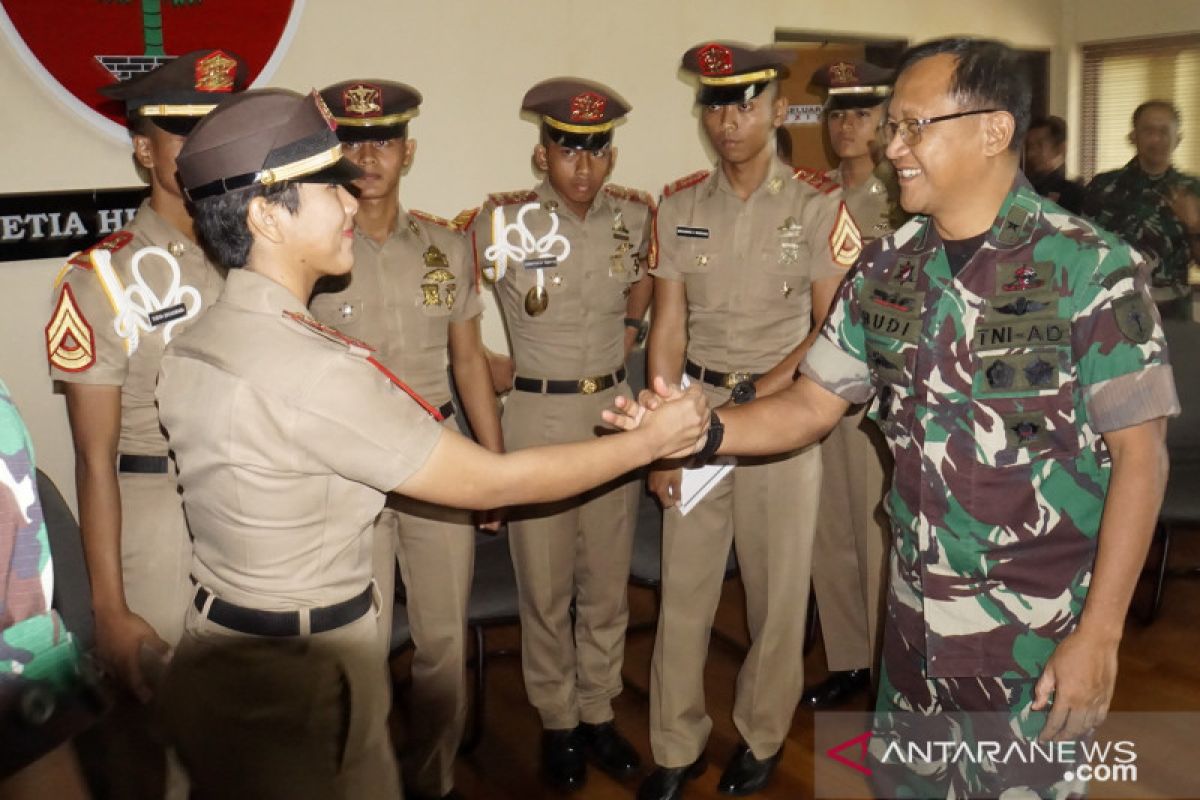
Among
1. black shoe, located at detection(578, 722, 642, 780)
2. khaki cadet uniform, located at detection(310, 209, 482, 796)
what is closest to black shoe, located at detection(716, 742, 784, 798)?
black shoe, located at detection(578, 722, 642, 780)

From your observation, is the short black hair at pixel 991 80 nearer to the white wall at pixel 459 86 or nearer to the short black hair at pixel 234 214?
the short black hair at pixel 234 214

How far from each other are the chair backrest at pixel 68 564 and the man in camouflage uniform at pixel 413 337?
2.60ft

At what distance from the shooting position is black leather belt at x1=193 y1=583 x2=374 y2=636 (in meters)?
1.77

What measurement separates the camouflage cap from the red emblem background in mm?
933

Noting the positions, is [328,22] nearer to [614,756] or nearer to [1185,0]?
[614,756]

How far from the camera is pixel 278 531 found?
173 cm

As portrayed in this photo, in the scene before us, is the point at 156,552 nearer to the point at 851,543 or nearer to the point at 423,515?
the point at 423,515

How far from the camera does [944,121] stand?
1.94 meters

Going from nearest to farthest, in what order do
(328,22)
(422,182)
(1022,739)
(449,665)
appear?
(1022,739), (449,665), (328,22), (422,182)

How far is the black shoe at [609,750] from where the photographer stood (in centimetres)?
310

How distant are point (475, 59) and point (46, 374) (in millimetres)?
1835

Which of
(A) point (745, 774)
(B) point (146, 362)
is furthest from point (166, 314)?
(A) point (745, 774)

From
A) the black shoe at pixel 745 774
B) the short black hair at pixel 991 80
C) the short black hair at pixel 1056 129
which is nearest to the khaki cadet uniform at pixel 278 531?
the short black hair at pixel 991 80

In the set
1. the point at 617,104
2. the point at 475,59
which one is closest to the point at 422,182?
the point at 475,59
